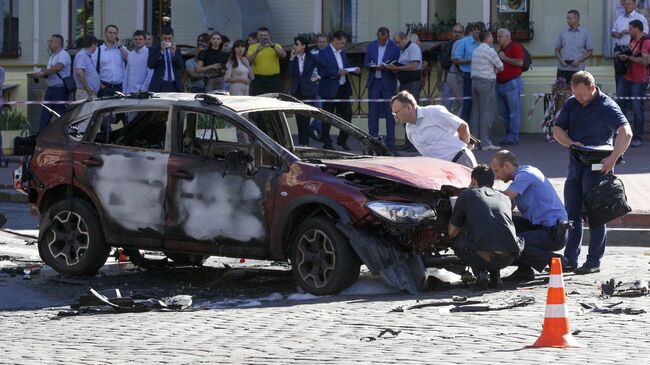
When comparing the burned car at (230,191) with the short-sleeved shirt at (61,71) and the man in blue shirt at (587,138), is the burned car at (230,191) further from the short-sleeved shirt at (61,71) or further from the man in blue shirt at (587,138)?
the short-sleeved shirt at (61,71)

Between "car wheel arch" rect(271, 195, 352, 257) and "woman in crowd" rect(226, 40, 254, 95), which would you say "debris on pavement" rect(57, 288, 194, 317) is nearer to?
"car wheel arch" rect(271, 195, 352, 257)

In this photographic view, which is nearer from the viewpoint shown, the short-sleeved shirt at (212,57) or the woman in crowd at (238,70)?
the woman in crowd at (238,70)

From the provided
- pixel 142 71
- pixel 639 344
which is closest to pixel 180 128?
pixel 639 344

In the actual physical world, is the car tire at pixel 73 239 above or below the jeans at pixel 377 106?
below

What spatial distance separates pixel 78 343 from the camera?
32.6ft

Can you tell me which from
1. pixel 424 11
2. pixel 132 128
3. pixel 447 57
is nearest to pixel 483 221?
pixel 132 128

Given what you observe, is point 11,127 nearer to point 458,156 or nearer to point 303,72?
point 303,72

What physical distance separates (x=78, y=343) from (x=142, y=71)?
14.8 meters

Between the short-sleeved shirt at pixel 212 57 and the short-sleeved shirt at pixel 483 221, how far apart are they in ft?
43.9

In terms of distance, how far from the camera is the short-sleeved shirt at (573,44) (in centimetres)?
2462

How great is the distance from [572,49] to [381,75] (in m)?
3.04

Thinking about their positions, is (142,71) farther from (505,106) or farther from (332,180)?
(332,180)

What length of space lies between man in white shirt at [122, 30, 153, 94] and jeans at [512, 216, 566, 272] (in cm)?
1239

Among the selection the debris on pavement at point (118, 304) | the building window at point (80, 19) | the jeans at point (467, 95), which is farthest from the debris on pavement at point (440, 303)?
the building window at point (80, 19)
